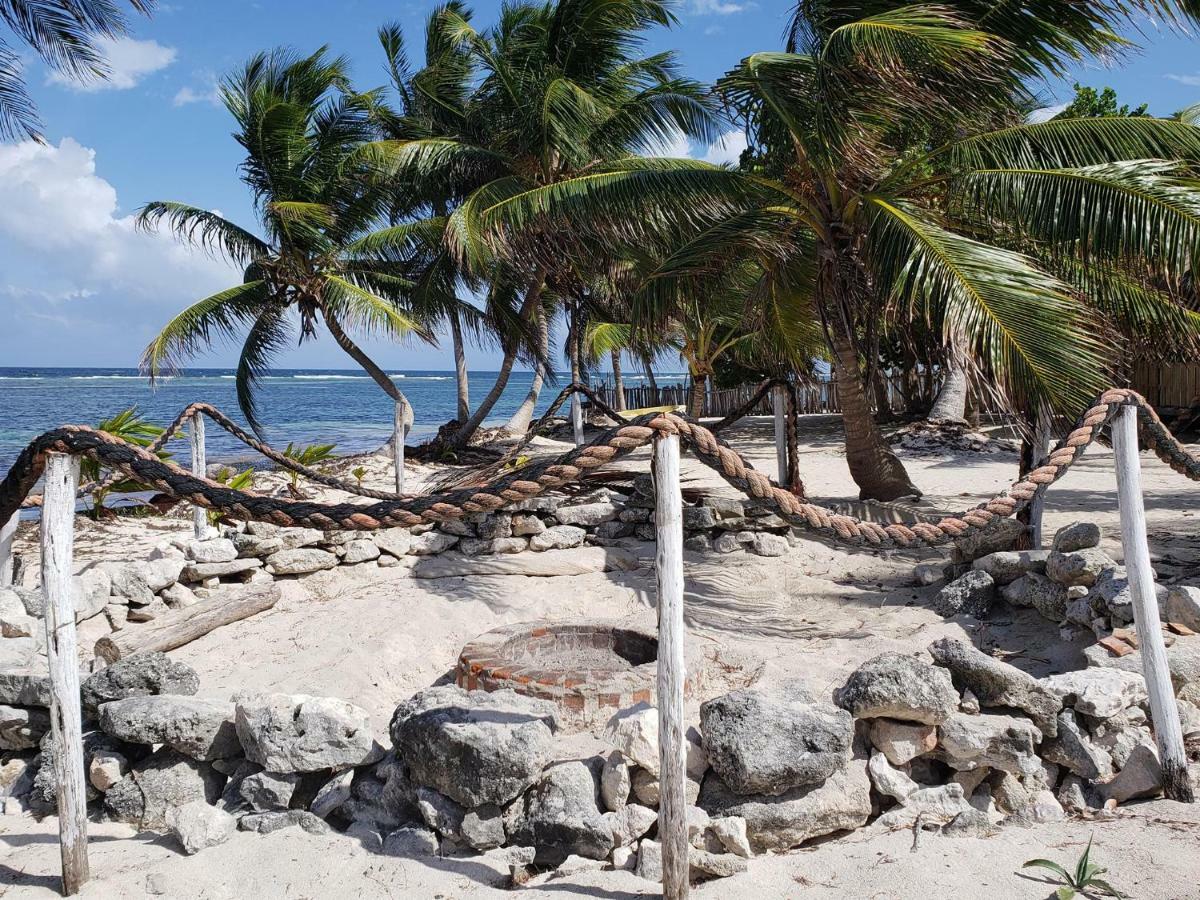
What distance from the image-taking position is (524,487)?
270cm

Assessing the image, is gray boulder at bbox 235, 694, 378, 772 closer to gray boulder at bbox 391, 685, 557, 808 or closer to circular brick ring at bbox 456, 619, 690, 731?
gray boulder at bbox 391, 685, 557, 808

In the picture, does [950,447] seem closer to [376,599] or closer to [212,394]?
[376,599]

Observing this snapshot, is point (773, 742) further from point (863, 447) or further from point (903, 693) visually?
point (863, 447)

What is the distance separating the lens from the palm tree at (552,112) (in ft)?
40.5

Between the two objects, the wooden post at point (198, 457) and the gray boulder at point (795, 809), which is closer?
the gray boulder at point (795, 809)

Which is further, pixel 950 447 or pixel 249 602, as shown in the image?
pixel 950 447

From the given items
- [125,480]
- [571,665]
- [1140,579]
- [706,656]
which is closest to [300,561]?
[125,480]

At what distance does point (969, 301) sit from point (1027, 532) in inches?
71.3

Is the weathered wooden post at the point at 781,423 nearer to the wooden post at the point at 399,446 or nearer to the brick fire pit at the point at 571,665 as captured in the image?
the brick fire pit at the point at 571,665

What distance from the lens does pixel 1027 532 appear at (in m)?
6.14

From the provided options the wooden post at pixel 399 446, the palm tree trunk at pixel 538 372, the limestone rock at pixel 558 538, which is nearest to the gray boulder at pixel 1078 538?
the limestone rock at pixel 558 538

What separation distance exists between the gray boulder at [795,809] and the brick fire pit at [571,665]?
77 centimetres

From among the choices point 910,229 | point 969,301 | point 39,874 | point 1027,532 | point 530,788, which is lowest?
point 39,874

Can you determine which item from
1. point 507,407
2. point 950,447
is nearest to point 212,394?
point 507,407
